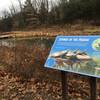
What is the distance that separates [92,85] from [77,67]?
1.39 feet

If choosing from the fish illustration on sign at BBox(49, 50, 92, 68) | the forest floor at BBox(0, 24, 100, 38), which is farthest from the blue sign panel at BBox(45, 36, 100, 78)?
the forest floor at BBox(0, 24, 100, 38)

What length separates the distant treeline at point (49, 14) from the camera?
54.8 meters

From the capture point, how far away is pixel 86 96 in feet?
24.1

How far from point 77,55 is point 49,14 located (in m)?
62.8

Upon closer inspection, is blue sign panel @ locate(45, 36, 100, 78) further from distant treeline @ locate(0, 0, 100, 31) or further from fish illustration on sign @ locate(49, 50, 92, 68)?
distant treeline @ locate(0, 0, 100, 31)

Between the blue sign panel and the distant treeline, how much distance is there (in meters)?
45.8

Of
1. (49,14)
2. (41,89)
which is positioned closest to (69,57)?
(41,89)

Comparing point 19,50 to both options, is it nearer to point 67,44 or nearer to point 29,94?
point 29,94

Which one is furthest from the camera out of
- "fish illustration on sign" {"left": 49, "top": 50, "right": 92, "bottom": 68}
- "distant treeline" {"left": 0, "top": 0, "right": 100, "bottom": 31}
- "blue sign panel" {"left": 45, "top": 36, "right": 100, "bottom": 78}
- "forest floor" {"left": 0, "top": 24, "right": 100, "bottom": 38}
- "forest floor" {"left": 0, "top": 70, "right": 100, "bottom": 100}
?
"distant treeline" {"left": 0, "top": 0, "right": 100, "bottom": 31}

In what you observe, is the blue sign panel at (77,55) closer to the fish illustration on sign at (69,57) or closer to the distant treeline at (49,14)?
the fish illustration on sign at (69,57)

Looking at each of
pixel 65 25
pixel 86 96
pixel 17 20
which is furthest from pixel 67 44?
pixel 17 20

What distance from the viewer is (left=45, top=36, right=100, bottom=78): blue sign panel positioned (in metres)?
5.37

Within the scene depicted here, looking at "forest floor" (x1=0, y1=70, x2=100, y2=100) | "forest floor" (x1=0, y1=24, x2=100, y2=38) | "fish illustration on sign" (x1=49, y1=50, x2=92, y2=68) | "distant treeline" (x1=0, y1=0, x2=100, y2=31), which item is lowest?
"forest floor" (x1=0, y1=70, x2=100, y2=100)

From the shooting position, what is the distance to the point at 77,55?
229 inches
